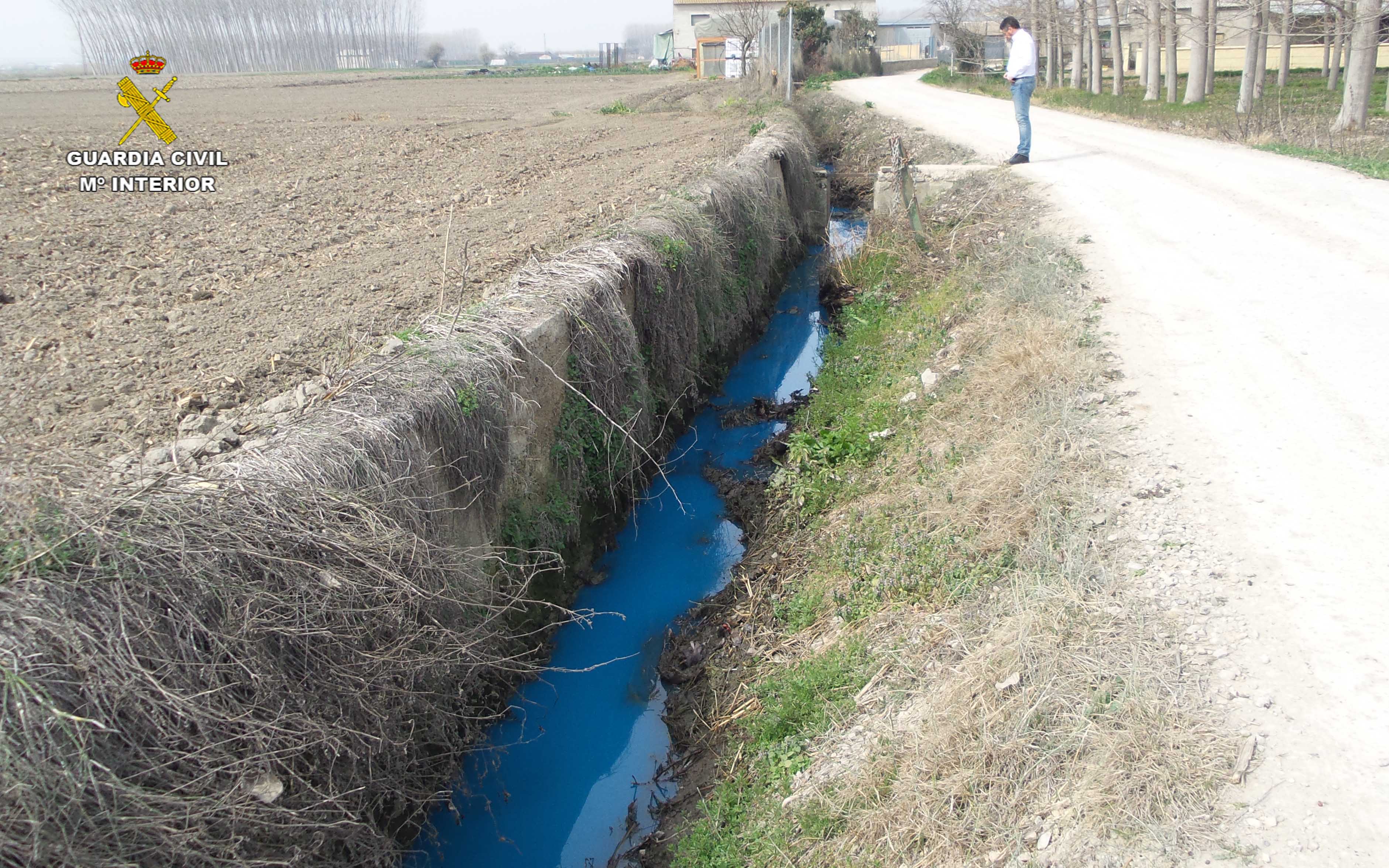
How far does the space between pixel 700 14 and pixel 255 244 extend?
4746cm

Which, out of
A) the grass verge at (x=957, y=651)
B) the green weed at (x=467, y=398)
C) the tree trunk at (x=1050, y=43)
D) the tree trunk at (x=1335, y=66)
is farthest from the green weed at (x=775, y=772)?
the tree trunk at (x=1050, y=43)

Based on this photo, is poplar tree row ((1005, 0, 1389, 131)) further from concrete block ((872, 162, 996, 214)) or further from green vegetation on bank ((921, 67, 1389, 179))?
concrete block ((872, 162, 996, 214))

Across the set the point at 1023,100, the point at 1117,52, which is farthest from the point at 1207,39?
the point at 1023,100

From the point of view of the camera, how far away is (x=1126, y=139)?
13.5 m

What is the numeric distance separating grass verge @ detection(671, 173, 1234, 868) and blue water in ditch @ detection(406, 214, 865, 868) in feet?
1.26

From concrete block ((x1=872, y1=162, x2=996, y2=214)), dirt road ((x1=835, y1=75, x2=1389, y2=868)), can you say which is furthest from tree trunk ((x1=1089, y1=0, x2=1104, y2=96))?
dirt road ((x1=835, y1=75, x2=1389, y2=868))

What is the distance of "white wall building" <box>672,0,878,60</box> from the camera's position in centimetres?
4853

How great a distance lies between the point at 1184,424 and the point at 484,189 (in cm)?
957

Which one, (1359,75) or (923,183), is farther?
(1359,75)

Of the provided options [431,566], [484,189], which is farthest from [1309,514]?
[484,189]

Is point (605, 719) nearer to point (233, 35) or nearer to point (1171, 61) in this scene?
point (1171, 61)

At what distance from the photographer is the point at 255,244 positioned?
8.58 meters

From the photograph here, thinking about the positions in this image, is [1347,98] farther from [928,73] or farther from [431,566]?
[928,73]

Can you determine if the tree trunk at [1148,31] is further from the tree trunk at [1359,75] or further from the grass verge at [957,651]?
the grass verge at [957,651]
